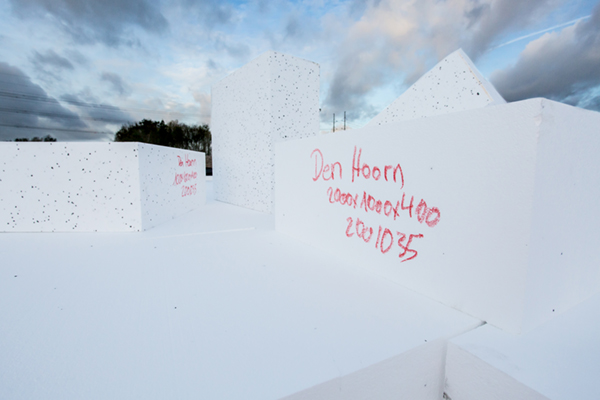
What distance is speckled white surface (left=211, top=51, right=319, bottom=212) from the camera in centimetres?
366

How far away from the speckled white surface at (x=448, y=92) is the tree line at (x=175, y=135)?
58.0ft

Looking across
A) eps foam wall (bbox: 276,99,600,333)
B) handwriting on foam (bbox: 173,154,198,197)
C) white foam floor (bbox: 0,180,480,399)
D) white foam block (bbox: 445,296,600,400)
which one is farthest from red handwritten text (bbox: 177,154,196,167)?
white foam block (bbox: 445,296,600,400)

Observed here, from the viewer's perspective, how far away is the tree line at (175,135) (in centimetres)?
1852

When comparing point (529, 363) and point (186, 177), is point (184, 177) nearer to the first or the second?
point (186, 177)

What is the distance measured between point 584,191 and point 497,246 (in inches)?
18.7

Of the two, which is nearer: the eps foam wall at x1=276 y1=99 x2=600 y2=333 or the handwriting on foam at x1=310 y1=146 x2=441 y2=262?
the eps foam wall at x1=276 y1=99 x2=600 y2=333

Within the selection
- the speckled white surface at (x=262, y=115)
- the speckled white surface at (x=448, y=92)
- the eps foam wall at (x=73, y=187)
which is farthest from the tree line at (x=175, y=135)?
the speckled white surface at (x=448, y=92)

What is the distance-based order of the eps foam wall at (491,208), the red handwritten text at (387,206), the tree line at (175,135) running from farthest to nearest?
the tree line at (175,135), the red handwritten text at (387,206), the eps foam wall at (491,208)

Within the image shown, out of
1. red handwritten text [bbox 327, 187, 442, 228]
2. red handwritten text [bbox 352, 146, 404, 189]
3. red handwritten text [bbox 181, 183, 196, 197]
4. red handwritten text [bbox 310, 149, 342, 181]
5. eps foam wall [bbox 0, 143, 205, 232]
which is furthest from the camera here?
red handwritten text [bbox 181, 183, 196, 197]

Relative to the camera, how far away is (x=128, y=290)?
1289mm

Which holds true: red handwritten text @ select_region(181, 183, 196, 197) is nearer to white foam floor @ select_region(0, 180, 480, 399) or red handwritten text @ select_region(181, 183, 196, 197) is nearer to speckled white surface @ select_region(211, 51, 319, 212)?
speckled white surface @ select_region(211, 51, 319, 212)

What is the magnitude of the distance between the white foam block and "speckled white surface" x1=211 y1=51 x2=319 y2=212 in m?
3.07

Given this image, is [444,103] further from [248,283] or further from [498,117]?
[248,283]

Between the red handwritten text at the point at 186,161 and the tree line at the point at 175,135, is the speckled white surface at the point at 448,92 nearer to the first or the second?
the red handwritten text at the point at 186,161
